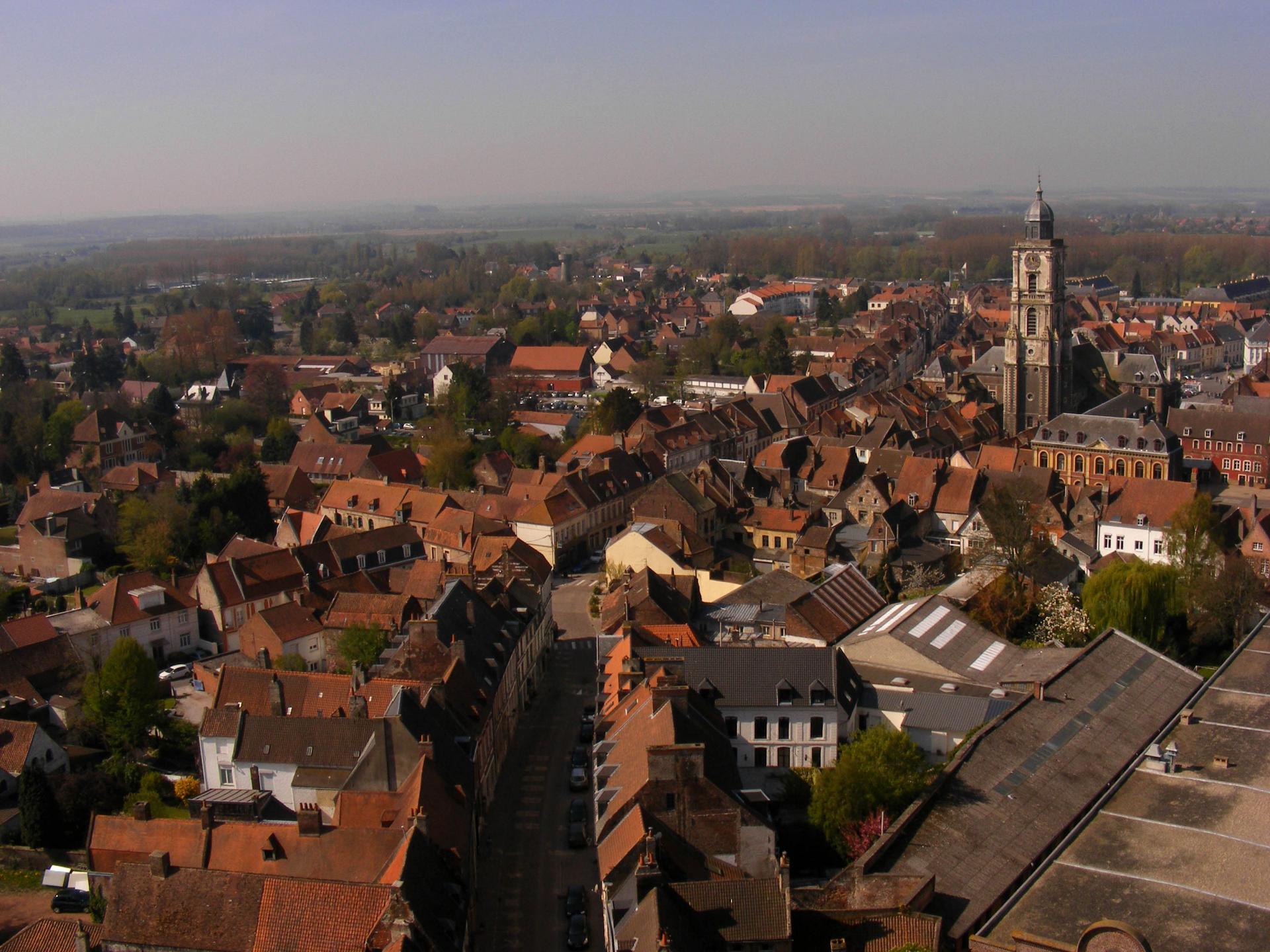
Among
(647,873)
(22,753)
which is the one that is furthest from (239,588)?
(647,873)

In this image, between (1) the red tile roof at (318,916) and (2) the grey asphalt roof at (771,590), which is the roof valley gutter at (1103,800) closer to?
(1) the red tile roof at (318,916)

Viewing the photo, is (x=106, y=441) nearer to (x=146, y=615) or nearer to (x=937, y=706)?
(x=146, y=615)

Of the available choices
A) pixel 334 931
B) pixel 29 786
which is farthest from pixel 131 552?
pixel 334 931

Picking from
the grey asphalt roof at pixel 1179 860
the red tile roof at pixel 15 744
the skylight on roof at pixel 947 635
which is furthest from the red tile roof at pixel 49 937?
the skylight on roof at pixel 947 635

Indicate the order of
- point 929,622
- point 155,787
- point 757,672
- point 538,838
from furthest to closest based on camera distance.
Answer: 1. point 929,622
2. point 155,787
3. point 757,672
4. point 538,838

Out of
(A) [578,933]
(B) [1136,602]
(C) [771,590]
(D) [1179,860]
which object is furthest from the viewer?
(C) [771,590]

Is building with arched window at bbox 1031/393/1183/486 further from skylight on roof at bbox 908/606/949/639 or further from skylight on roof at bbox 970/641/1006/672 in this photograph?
skylight on roof at bbox 970/641/1006/672
